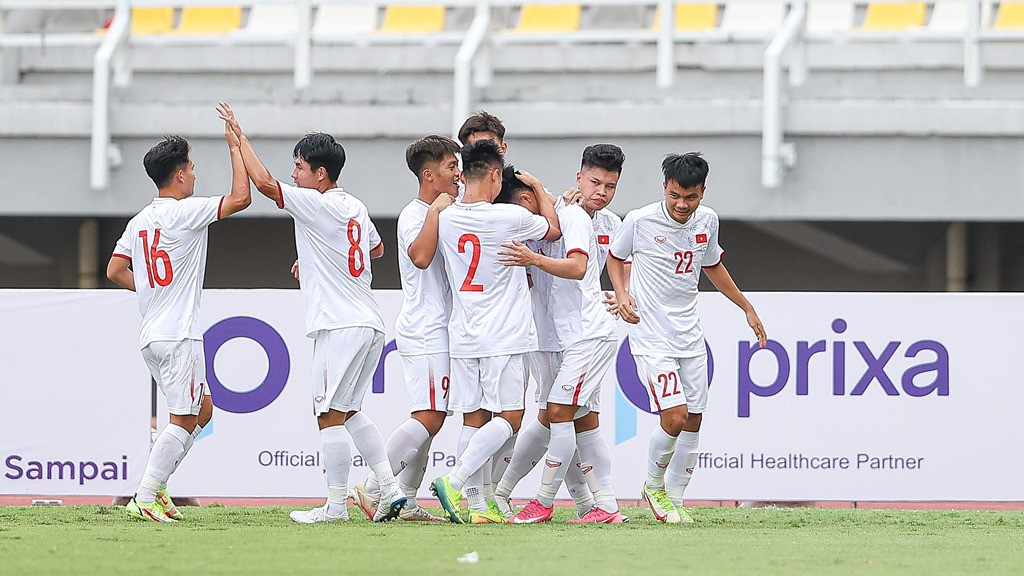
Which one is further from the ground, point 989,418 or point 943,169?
point 943,169

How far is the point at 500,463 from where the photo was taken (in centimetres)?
848

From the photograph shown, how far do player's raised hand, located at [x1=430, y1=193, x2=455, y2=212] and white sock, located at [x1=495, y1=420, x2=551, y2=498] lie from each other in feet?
4.21

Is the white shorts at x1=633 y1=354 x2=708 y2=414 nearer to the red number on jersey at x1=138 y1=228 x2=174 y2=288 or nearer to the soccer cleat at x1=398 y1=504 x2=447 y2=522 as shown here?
the soccer cleat at x1=398 y1=504 x2=447 y2=522

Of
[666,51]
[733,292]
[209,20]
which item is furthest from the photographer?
[209,20]

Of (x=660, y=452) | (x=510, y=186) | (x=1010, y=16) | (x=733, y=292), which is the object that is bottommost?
(x=660, y=452)

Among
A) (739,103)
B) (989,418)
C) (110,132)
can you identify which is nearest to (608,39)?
(739,103)

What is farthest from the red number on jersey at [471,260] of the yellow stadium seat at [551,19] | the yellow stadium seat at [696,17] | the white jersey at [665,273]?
the yellow stadium seat at [696,17]

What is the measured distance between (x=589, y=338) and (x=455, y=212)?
3.16 ft

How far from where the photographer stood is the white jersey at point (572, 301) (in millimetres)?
8039

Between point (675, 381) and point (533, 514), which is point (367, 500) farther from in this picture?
point (675, 381)

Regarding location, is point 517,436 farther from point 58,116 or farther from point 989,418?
point 58,116

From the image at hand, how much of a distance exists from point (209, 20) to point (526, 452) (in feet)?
33.0

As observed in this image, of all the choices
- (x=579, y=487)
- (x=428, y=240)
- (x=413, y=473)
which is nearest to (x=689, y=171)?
(x=428, y=240)

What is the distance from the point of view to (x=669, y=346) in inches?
321
